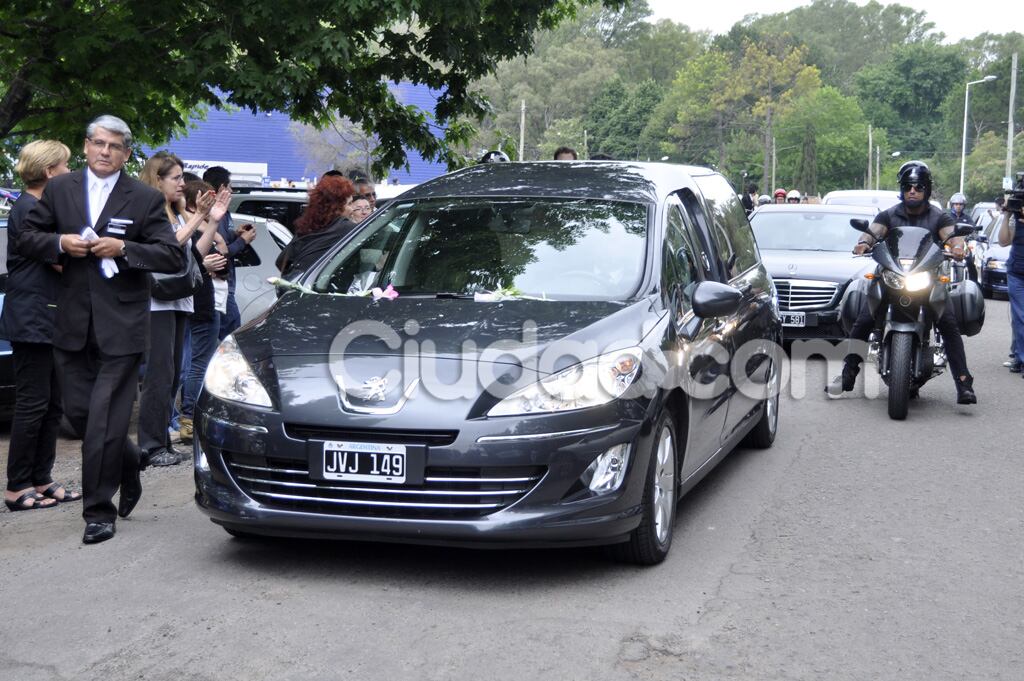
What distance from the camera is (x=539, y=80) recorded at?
116 meters

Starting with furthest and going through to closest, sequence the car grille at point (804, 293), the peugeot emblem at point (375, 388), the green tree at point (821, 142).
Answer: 1. the green tree at point (821, 142)
2. the car grille at point (804, 293)
3. the peugeot emblem at point (375, 388)

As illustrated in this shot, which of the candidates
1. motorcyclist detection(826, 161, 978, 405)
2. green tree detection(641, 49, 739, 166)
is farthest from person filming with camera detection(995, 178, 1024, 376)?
green tree detection(641, 49, 739, 166)

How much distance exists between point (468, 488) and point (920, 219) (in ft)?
21.9

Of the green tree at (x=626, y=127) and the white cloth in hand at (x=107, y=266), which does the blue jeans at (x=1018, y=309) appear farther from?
the green tree at (x=626, y=127)

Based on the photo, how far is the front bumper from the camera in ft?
16.8

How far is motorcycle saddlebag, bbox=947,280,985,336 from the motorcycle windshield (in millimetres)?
545

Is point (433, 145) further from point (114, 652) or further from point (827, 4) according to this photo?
point (827, 4)

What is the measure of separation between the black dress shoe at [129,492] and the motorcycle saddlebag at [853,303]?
6371mm

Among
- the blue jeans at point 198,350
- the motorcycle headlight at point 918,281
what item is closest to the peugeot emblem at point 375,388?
the blue jeans at point 198,350

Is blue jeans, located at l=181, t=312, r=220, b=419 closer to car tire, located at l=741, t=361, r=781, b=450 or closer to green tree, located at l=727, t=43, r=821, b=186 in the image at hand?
car tire, located at l=741, t=361, r=781, b=450

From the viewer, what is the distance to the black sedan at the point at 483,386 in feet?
16.9

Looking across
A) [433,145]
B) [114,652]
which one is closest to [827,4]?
[433,145]

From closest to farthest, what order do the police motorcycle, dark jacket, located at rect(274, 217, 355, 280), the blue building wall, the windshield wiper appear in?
1. the windshield wiper
2. dark jacket, located at rect(274, 217, 355, 280)
3. the police motorcycle
4. the blue building wall

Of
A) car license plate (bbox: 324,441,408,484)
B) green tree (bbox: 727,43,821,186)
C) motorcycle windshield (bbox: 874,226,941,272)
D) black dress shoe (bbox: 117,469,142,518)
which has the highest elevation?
green tree (bbox: 727,43,821,186)
